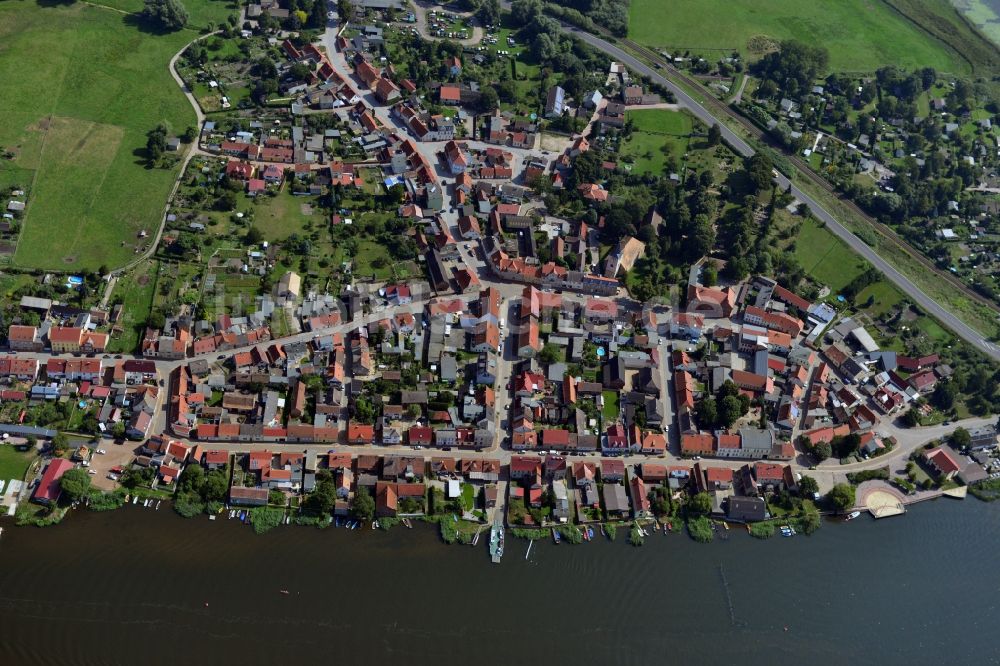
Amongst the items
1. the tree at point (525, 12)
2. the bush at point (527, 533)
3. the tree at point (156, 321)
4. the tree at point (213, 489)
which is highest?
the tree at point (525, 12)

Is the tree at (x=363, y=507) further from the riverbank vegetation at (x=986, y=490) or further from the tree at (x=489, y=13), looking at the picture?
the tree at (x=489, y=13)

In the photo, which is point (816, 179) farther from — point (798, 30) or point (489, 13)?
point (489, 13)

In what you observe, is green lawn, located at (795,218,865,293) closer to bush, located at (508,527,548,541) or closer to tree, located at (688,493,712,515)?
tree, located at (688,493,712,515)

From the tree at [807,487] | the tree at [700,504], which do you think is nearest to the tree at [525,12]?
the tree at [807,487]

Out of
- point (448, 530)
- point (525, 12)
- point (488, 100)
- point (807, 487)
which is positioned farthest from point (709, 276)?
point (525, 12)

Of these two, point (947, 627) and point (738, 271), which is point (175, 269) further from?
point (947, 627)

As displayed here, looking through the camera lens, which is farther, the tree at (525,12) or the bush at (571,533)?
the tree at (525,12)
